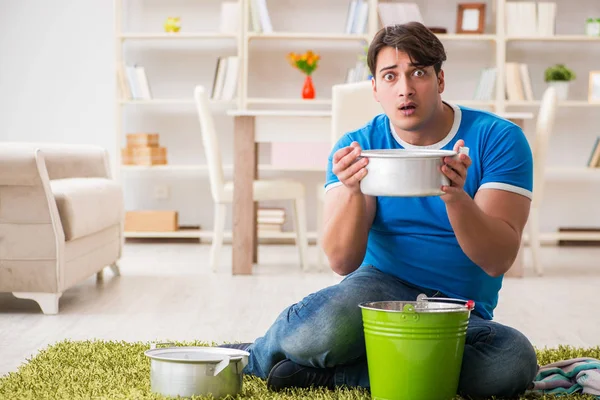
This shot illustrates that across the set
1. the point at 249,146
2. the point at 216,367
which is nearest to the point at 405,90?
the point at 216,367

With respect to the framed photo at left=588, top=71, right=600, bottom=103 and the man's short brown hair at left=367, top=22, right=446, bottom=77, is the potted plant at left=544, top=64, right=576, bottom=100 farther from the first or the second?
the man's short brown hair at left=367, top=22, right=446, bottom=77

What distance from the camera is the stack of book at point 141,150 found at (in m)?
5.37

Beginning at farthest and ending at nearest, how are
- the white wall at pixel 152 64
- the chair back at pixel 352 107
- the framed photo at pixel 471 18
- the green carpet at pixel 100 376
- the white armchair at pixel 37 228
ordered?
the white wall at pixel 152 64 < the framed photo at pixel 471 18 < the chair back at pixel 352 107 < the white armchair at pixel 37 228 < the green carpet at pixel 100 376

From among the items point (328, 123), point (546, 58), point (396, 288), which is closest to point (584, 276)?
point (328, 123)

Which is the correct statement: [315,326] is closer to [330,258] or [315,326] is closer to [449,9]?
[330,258]

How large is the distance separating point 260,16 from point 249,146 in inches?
65.2

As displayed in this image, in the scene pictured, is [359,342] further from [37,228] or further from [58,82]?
[58,82]

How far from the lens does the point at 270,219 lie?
533 centimetres

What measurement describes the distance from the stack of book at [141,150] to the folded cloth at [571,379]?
3775 mm

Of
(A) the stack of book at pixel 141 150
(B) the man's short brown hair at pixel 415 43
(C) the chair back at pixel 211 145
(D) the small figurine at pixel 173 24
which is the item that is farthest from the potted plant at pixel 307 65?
(B) the man's short brown hair at pixel 415 43

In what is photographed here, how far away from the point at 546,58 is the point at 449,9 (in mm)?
695

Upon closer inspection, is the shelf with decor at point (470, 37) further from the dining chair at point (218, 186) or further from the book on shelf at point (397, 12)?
the dining chair at point (218, 186)

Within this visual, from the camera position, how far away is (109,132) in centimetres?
571

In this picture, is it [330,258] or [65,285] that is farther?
[65,285]
